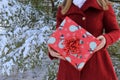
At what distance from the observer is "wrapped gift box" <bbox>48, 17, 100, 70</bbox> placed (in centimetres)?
136

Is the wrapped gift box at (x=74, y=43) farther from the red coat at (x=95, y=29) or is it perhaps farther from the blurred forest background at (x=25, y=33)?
the blurred forest background at (x=25, y=33)

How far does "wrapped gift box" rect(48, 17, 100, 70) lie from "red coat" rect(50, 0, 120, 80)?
0.09 m

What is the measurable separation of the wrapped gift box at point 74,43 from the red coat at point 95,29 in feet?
0.29

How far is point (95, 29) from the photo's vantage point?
1.46 m

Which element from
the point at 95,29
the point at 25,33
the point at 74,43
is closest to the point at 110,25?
the point at 95,29

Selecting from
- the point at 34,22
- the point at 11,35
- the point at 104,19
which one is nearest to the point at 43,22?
the point at 34,22

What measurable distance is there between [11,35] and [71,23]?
4.20 feet

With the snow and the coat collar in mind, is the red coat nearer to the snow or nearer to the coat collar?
the coat collar

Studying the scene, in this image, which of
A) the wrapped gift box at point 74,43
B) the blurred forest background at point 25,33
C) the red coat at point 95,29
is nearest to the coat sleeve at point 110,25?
the red coat at point 95,29

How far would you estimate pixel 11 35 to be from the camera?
8.51 feet

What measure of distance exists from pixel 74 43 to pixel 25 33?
1.27 metres

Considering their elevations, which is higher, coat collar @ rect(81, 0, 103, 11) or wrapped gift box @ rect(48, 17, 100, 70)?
coat collar @ rect(81, 0, 103, 11)

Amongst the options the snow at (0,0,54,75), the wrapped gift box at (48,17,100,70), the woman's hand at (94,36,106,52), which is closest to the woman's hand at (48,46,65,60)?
the wrapped gift box at (48,17,100,70)

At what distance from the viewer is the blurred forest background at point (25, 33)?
8.39 ft
